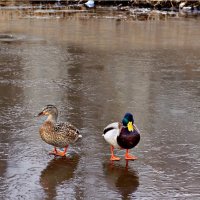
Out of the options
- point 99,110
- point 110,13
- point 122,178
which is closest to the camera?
point 122,178

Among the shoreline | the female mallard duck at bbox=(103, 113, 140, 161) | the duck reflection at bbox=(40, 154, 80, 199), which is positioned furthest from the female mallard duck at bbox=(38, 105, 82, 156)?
the shoreline

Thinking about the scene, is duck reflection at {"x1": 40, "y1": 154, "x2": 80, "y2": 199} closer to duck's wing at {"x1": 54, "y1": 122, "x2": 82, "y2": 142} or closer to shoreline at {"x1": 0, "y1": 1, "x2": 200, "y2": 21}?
duck's wing at {"x1": 54, "y1": 122, "x2": 82, "y2": 142}

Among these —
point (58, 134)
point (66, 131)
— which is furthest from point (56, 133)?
point (66, 131)

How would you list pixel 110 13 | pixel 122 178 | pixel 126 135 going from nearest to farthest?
pixel 122 178 < pixel 126 135 < pixel 110 13

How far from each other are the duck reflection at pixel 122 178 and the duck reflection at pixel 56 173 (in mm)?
469

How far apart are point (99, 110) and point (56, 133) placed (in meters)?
2.95

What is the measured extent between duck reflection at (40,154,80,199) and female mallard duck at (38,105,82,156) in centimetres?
20

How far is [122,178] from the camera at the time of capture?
266 inches

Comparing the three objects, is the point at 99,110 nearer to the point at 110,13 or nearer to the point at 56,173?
the point at 56,173

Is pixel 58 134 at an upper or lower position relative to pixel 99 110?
upper

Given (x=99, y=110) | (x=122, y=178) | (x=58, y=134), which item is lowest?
(x=122, y=178)

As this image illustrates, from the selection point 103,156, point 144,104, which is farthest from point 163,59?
point 103,156

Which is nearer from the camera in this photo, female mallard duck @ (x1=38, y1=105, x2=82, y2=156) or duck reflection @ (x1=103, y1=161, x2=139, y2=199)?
duck reflection @ (x1=103, y1=161, x2=139, y2=199)

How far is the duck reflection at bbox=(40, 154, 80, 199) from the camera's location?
6.38m
